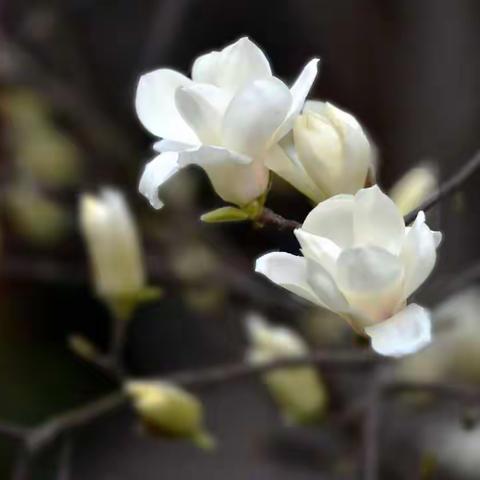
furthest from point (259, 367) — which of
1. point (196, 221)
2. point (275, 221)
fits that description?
point (196, 221)

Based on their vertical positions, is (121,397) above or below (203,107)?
below

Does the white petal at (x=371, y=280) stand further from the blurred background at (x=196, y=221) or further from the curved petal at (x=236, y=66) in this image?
the blurred background at (x=196, y=221)

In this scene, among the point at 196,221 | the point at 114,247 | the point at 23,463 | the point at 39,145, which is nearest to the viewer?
the point at 23,463

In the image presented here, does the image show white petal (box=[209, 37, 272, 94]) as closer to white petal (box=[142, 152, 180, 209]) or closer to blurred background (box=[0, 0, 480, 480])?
white petal (box=[142, 152, 180, 209])

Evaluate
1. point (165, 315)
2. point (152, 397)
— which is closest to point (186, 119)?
point (152, 397)

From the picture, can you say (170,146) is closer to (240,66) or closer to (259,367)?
(240,66)

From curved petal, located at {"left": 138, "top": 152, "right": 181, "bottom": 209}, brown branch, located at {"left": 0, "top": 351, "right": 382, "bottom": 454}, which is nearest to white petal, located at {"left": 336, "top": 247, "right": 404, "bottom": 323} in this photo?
curved petal, located at {"left": 138, "top": 152, "right": 181, "bottom": 209}
